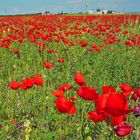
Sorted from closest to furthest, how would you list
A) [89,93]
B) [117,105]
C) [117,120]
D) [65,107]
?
[117,105]
[117,120]
[89,93]
[65,107]

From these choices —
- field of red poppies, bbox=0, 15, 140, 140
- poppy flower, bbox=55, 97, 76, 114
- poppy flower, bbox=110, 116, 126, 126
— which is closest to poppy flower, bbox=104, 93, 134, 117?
field of red poppies, bbox=0, 15, 140, 140

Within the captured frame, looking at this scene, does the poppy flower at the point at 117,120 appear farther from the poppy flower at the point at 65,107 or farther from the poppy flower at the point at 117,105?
the poppy flower at the point at 65,107

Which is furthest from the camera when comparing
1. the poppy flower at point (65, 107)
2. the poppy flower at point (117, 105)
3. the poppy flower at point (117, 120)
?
the poppy flower at point (65, 107)

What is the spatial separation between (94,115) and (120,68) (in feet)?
17.6

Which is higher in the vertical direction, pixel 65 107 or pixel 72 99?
pixel 65 107

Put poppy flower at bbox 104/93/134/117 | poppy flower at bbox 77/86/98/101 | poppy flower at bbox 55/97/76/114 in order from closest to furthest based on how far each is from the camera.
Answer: poppy flower at bbox 104/93/134/117, poppy flower at bbox 77/86/98/101, poppy flower at bbox 55/97/76/114

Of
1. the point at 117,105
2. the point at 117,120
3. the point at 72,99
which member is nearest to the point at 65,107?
the point at 117,120

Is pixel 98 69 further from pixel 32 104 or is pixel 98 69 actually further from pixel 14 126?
pixel 14 126

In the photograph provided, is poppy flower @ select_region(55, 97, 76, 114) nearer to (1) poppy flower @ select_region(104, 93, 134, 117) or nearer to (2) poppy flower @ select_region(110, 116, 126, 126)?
(2) poppy flower @ select_region(110, 116, 126, 126)

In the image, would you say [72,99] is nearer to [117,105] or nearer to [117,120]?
[117,120]

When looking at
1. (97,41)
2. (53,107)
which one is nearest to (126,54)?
(97,41)

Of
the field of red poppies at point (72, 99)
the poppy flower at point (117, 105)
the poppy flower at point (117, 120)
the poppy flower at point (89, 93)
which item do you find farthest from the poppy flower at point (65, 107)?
the poppy flower at point (117, 105)

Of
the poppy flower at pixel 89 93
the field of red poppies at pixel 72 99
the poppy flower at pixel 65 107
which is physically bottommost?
the field of red poppies at pixel 72 99

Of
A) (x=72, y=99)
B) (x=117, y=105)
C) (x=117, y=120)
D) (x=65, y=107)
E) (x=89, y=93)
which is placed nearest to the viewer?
(x=117, y=105)
